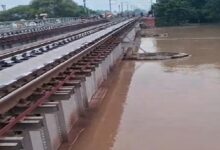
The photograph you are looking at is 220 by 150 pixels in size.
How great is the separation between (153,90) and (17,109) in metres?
9.50

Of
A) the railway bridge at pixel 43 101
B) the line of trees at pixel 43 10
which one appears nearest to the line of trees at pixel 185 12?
the line of trees at pixel 43 10

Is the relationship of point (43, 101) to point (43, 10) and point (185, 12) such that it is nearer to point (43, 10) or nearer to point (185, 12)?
point (185, 12)

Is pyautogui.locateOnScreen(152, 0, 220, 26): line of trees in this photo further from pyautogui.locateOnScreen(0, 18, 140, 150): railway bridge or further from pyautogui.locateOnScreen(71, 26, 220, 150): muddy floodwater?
pyautogui.locateOnScreen(0, 18, 140, 150): railway bridge

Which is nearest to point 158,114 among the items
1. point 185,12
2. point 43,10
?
point 185,12

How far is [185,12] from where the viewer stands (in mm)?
74750

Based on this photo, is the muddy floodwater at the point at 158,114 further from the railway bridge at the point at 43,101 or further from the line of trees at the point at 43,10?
the line of trees at the point at 43,10

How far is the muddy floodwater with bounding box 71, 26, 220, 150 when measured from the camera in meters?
9.05

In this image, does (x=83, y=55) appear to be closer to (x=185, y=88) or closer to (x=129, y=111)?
(x=129, y=111)

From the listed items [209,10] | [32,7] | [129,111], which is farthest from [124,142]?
[32,7]

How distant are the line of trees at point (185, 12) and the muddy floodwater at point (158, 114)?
5572cm

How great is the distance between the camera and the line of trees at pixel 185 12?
7331 cm

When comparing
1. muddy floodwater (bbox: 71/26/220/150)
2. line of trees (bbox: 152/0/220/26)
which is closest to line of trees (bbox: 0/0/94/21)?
line of trees (bbox: 152/0/220/26)

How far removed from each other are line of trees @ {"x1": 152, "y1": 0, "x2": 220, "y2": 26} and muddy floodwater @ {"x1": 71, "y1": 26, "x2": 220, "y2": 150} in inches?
2194

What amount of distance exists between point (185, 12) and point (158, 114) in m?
65.8
